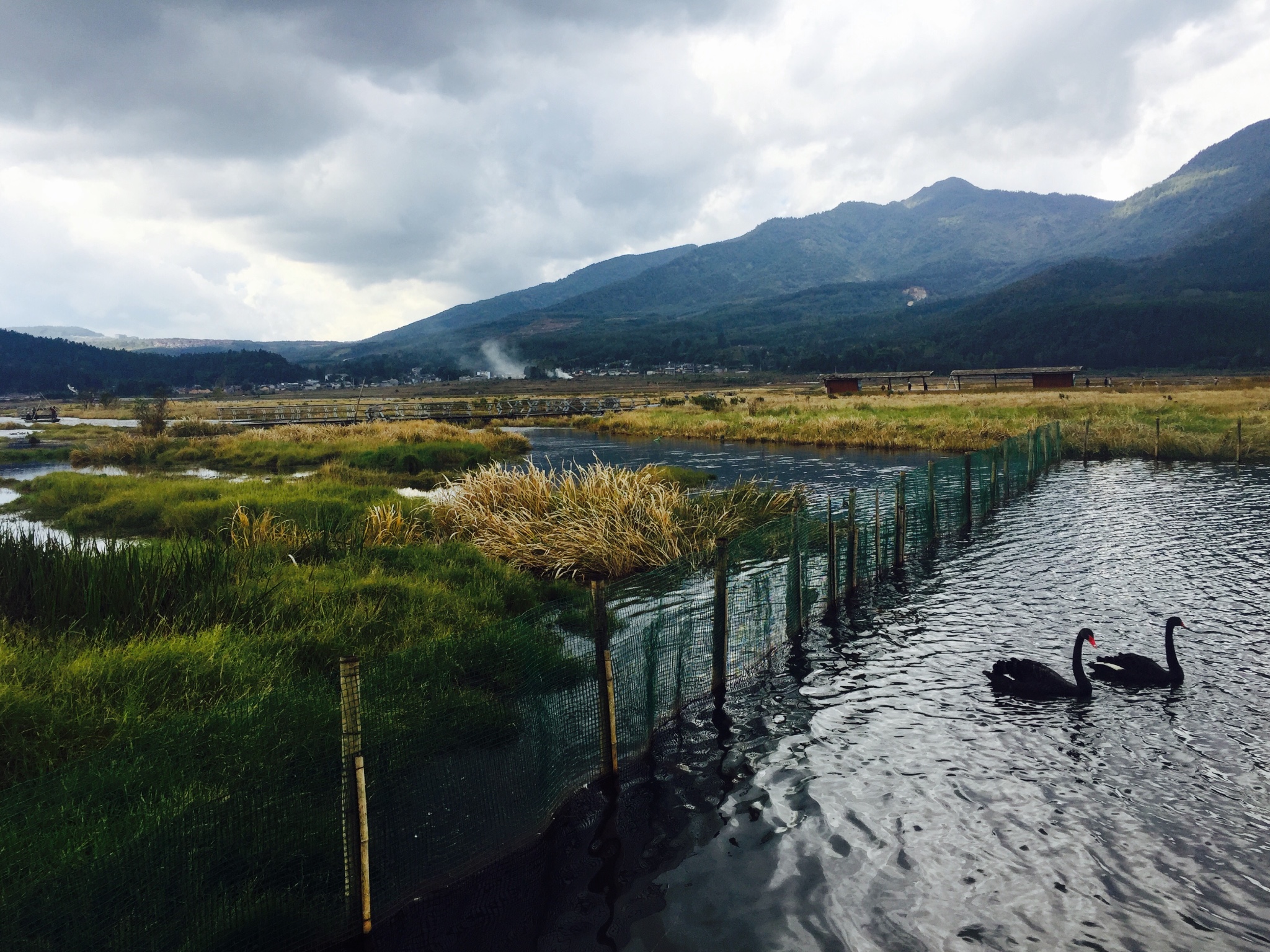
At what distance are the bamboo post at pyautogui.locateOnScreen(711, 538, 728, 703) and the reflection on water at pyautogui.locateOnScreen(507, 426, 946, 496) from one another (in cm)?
1525

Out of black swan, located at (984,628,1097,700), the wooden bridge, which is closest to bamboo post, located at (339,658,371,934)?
black swan, located at (984,628,1097,700)

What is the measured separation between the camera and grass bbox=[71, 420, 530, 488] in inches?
1368

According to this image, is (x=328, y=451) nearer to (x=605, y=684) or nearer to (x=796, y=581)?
(x=796, y=581)

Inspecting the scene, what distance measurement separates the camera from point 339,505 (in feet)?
58.8

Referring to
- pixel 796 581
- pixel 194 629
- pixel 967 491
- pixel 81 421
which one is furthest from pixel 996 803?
pixel 81 421

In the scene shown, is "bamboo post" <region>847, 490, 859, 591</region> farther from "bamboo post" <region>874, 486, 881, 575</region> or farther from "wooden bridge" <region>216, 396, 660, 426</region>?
"wooden bridge" <region>216, 396, 660, 426</region>

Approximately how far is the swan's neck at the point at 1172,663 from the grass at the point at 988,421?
92.1ft

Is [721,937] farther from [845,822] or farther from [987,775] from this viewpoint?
[987,775]

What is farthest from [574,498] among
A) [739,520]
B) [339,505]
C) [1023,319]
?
[1023,319]

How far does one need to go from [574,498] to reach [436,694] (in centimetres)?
945

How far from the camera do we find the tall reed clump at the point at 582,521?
15.1 meters

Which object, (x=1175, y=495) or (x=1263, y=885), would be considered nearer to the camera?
(x=1263, y=885)

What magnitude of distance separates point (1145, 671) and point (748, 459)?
98.3 feet

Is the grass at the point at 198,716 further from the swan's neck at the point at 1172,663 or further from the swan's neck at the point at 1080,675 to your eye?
the swan's neck at the point at 1172,663
